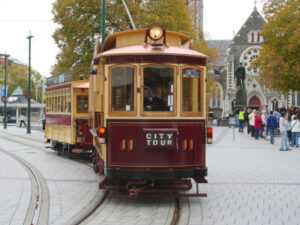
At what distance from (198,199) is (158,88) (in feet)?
7.76

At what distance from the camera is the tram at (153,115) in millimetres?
8273

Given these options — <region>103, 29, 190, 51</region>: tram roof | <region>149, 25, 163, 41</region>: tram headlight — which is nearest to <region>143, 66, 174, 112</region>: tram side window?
<region>149, 25, 163, 41</region>: tram headlight

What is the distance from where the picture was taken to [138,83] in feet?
27.5

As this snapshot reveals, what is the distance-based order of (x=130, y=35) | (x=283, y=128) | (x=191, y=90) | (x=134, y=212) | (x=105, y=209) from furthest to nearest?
1. (x=283, y=128)
2. (x=130, y=35)
3. (x=191, y=90)
4. (x=105, y=209)
5. (x=134, y=212)

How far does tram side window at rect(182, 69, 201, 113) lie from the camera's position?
8.52 m

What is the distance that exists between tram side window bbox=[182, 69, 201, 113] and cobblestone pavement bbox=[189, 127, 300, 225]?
1.77 m

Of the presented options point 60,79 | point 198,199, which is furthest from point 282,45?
point 198,199

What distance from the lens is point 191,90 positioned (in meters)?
8.59

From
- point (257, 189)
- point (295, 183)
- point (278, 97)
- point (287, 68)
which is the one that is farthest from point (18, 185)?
point (278, 97)

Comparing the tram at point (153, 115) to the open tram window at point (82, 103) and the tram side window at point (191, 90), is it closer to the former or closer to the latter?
the tram side window at point (191, 90)

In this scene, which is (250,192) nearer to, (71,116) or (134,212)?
(134,212)

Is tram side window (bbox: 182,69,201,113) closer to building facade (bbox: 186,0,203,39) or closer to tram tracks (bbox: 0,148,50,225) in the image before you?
tram tracks (bbox: 0,148,50,225)

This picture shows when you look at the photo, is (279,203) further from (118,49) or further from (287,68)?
(287,68)

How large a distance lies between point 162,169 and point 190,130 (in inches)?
34.0
